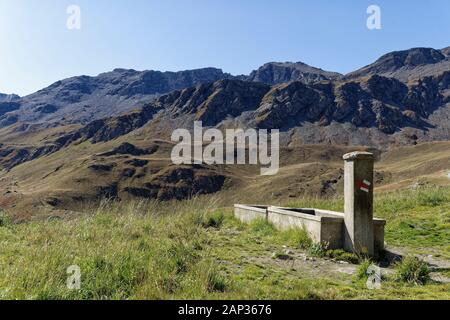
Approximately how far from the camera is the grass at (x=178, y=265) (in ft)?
16.8

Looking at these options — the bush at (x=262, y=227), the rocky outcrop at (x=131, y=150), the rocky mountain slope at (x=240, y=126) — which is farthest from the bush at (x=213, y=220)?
the rocky outcrop at (x=131, y=150)

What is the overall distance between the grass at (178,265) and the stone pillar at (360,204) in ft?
1.43

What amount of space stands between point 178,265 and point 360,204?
4227 millimetres

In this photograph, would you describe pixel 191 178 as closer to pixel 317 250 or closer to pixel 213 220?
pixel 213 220

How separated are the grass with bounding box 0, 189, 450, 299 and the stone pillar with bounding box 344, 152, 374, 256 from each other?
0.44 meters

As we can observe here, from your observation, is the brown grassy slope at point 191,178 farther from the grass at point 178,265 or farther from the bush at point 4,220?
the grass at point 178,265

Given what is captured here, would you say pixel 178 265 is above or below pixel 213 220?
above

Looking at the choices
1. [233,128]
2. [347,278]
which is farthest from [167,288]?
[233,128]

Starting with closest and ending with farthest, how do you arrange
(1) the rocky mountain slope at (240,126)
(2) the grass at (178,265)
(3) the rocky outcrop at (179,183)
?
(2) the grass at (178,265) < (1) the rocky mountain slope at (240,126) < (3) the rocky outcrop at (179,183)

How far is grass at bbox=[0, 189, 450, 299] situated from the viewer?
5.12 metres

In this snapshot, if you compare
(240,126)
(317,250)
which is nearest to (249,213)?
(317,250)

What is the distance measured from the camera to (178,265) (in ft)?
20.4

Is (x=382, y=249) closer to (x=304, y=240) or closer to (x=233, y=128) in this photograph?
(x=304, y=240)

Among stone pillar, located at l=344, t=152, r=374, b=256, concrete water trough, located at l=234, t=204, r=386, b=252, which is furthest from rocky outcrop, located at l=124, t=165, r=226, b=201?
stone pillar, located at l=344, t=152, r=374, b=256
